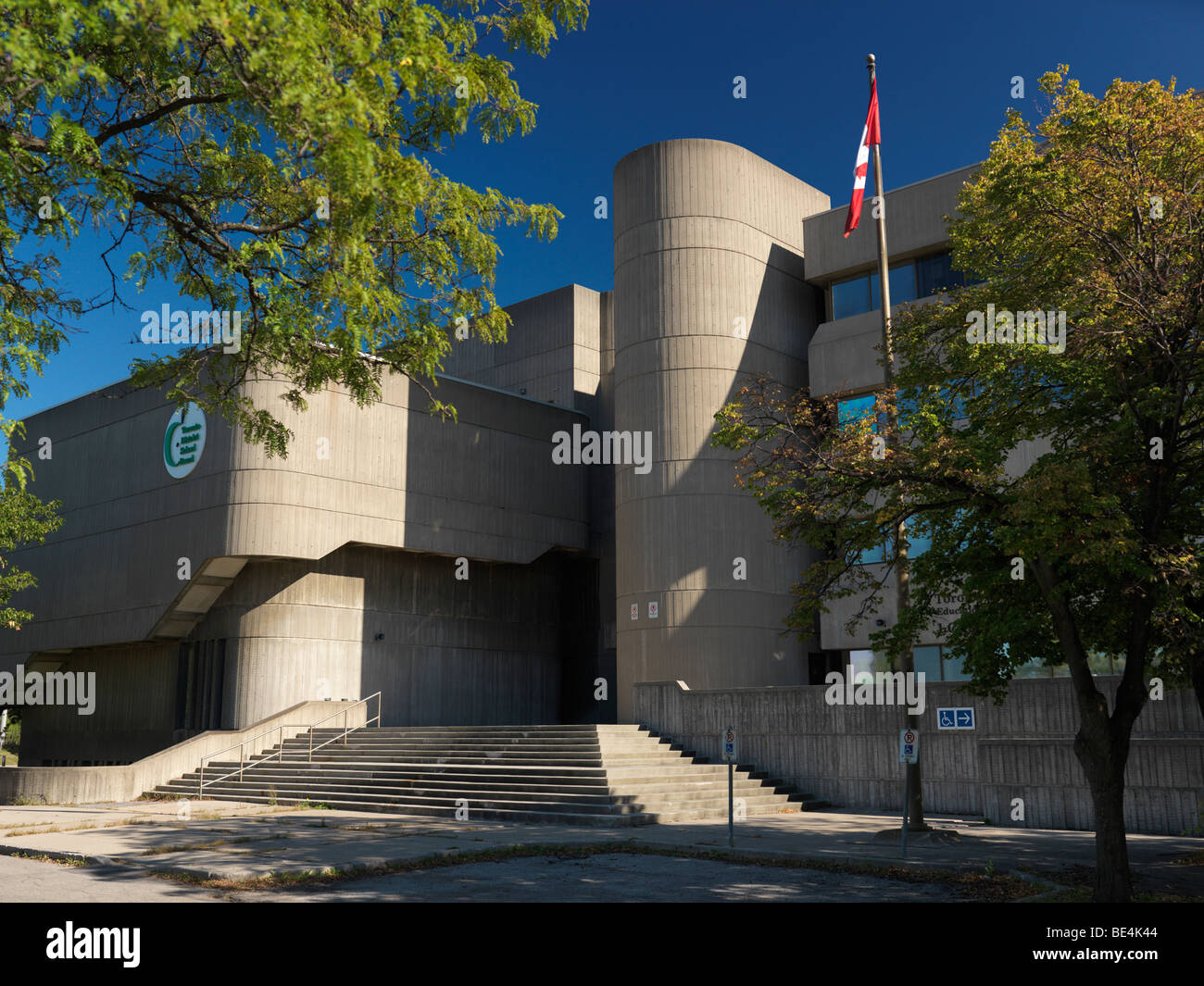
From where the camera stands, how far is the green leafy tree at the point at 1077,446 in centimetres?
1155

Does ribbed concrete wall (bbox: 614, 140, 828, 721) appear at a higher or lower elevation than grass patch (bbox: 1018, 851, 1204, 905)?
higher

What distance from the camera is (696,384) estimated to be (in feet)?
112

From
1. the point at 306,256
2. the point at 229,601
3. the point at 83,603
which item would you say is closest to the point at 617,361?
the point at 229,601

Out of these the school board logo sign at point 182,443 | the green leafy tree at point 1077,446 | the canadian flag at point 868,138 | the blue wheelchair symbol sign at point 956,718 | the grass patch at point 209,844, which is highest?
the canadian flag at point 868,138

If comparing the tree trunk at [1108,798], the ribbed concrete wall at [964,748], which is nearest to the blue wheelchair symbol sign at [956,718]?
the ribbed concrete wall at [964,748]

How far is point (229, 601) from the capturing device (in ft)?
119

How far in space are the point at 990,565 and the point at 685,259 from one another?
2354cm

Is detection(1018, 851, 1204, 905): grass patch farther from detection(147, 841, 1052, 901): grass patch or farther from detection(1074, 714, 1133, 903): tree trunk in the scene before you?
detection(147, 841, 1052, 901): grass patch

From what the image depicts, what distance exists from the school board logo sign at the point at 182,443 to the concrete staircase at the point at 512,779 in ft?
34.4

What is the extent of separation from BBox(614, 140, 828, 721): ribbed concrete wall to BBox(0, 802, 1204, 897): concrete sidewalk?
10.3 metres

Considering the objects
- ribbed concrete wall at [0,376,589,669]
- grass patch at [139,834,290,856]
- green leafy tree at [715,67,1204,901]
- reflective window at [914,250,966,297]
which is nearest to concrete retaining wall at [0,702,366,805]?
ribbed concrete wall at [0,376,589,669]

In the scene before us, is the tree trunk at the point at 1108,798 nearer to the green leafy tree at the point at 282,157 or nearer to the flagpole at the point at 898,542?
the flagpole at the point at 898,542

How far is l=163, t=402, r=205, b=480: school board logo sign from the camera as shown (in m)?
35.7
